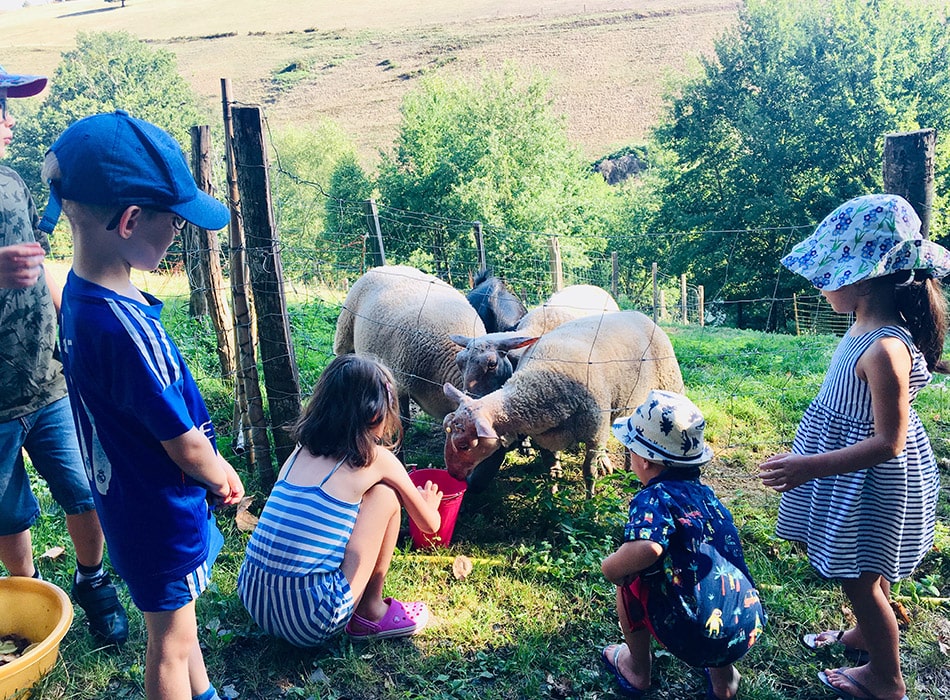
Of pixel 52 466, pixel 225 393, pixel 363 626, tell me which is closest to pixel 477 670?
pixel 363 626

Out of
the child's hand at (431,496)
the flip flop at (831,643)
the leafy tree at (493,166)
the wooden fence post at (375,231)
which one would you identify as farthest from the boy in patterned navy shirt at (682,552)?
the leafy tree at (493,166)

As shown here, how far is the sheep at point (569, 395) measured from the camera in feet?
14.9

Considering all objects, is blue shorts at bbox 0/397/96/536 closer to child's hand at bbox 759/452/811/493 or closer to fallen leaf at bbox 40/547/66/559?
fallen leaf at bbox 40/547/66/559

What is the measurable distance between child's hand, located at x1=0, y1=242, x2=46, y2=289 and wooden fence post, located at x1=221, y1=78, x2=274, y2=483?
1758 mm

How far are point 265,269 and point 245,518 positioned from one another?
166 cm

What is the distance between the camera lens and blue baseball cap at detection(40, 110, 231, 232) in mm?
1967

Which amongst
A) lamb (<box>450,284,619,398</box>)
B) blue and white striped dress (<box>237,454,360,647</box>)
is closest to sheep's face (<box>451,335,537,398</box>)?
lamb (<box>450,284,619,398</box>)

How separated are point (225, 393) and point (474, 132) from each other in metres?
31.2

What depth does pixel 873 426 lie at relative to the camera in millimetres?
2689

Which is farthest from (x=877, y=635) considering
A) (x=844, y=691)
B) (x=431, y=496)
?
(x=431, y=496)

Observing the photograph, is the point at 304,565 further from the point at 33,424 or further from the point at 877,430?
the point at 877,430

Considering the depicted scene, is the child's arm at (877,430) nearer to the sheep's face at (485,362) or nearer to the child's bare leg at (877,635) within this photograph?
the child's bare leg at (877,635)

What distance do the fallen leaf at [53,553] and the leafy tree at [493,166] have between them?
27.3 m

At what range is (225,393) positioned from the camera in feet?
20.3
